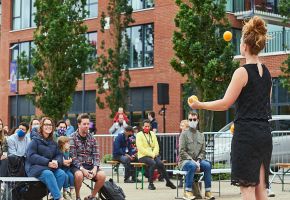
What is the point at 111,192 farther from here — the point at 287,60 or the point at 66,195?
the point at 287,60

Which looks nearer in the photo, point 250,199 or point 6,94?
point 250,199

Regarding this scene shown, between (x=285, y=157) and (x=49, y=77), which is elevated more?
(x=49, y=77)

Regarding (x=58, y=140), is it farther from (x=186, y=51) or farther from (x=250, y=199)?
(x=186, y=51)

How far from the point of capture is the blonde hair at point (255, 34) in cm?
574

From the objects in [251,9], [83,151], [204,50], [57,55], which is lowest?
[83,151]

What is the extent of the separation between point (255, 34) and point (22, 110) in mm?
40359

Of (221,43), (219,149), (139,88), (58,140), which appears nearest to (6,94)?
(139,88)

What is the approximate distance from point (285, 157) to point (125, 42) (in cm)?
2031

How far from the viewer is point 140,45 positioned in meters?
38.1

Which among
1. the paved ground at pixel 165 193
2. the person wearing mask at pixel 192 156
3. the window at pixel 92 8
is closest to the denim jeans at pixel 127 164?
the paved ground at pixel 165 193

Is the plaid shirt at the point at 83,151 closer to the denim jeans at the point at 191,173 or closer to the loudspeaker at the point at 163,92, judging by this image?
the denim jeans at the point at 191,173

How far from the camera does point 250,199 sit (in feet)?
18.5

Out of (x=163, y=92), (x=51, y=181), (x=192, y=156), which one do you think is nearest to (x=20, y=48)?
(x=163, y=92)

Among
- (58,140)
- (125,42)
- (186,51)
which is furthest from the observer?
(125,42)
